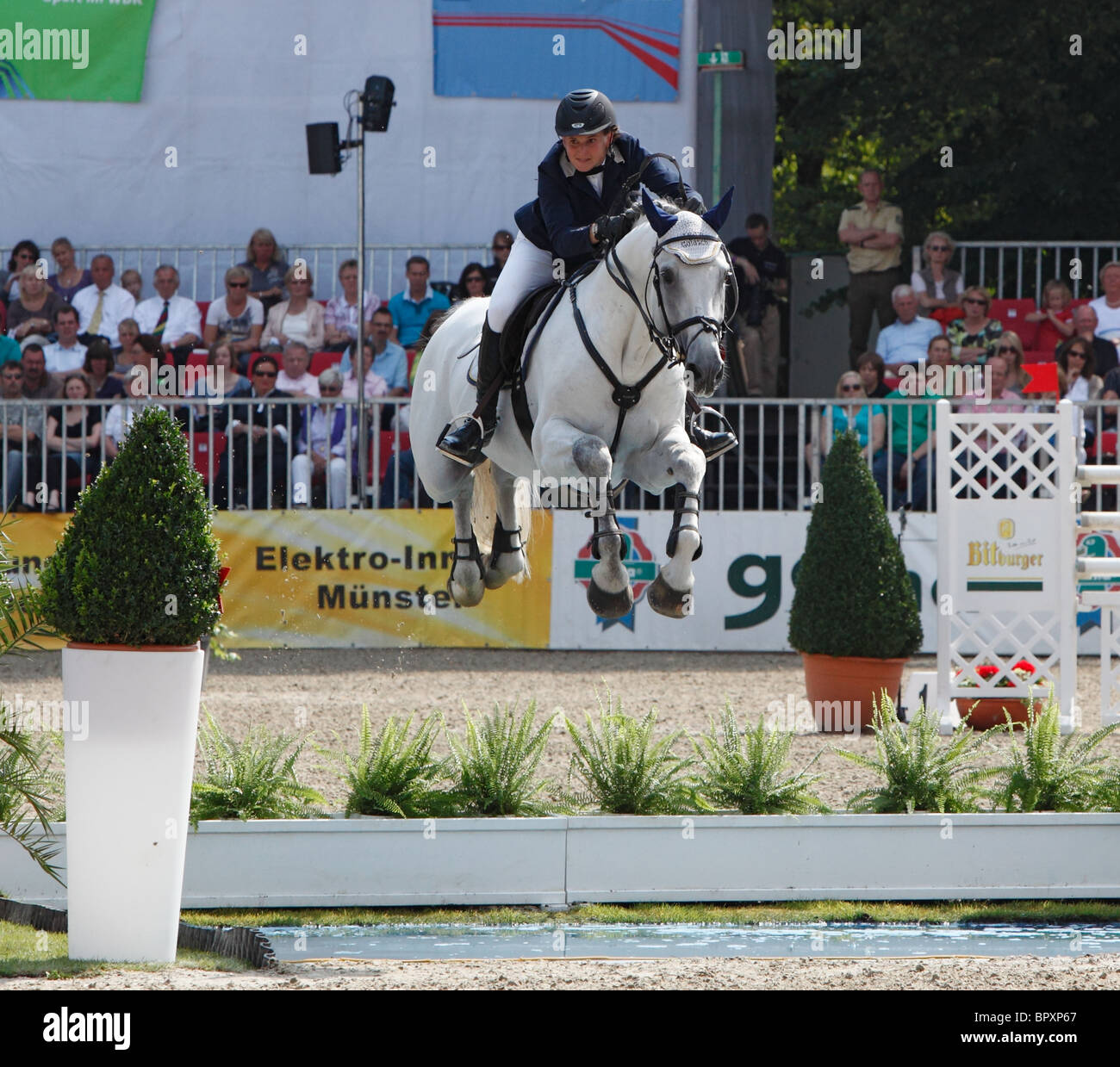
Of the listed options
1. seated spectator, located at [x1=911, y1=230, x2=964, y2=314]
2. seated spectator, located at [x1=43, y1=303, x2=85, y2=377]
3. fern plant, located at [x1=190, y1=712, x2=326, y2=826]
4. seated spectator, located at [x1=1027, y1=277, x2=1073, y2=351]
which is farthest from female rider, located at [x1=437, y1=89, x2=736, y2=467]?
seated spectator, located at [x1=1027, y1=277, x2=1073, y2=351]

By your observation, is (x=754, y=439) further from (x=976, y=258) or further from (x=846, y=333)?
(x=976, y=258)

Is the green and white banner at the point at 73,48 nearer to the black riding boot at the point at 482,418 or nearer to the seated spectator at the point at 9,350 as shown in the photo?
the seated spectator at the point at 9,350

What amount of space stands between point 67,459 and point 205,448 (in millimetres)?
→ 1202

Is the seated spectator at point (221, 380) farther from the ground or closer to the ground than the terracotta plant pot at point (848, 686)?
farther from the ground

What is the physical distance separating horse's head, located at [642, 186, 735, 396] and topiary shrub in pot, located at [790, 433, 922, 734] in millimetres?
4393

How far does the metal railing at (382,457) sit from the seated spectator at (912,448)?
0.01 metres

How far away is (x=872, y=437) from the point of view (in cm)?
1447

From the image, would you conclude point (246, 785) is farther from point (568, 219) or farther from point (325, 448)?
point (325, 448)

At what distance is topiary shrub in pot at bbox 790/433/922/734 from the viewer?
36.2ft

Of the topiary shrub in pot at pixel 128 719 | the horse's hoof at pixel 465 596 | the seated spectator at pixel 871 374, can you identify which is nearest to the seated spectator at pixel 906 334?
the seated spectator at pixel 871 374

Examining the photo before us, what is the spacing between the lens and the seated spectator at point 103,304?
15484mm

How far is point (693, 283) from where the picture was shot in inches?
263

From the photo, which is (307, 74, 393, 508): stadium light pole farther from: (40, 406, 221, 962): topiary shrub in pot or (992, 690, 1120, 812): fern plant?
(40, 406, 221, 962): topiary shrub in pot
